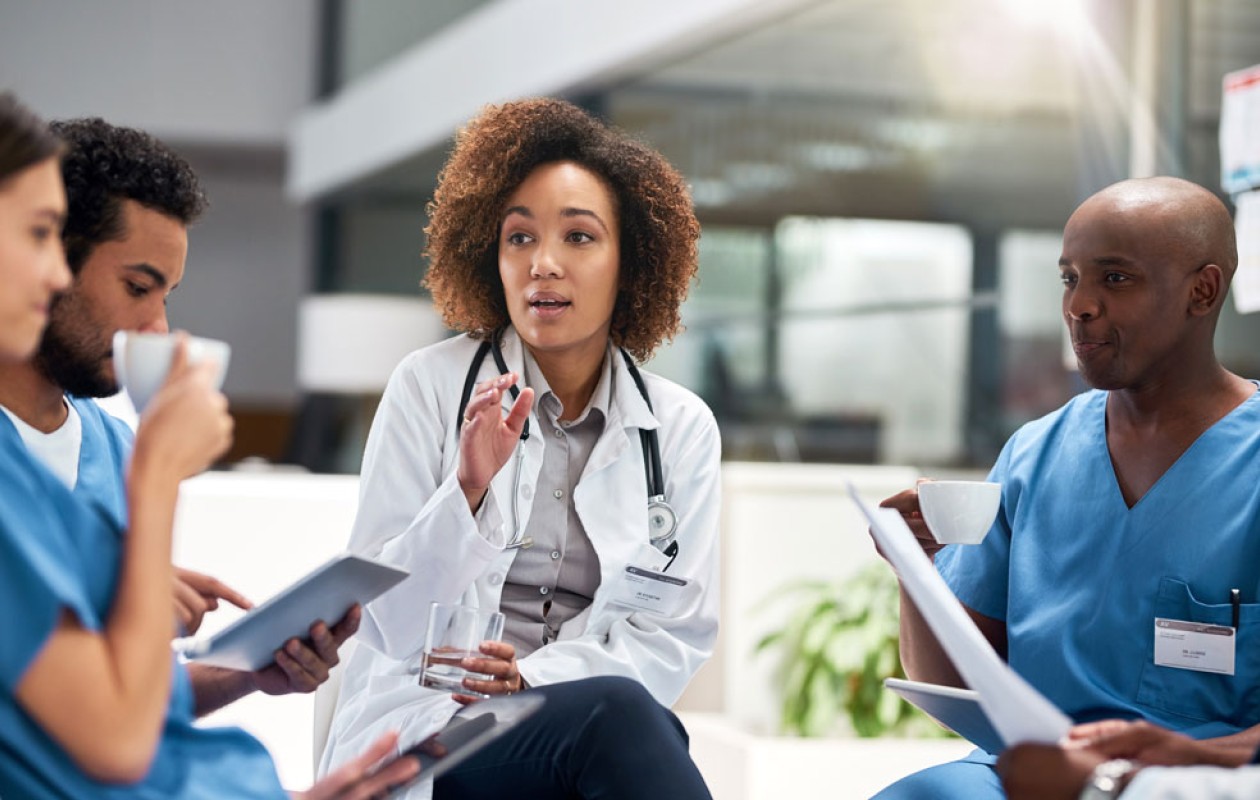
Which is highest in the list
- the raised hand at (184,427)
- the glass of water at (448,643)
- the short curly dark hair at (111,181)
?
the short curly dark hair at (111,181)

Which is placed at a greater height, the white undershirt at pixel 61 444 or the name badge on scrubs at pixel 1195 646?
the white undershirt at pixel 61 444

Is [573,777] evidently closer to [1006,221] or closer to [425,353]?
[425,353]

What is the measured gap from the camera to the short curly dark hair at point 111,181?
159 cm

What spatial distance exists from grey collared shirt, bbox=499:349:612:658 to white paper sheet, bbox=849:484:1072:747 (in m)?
0.70

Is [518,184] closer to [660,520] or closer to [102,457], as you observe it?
[660,520]

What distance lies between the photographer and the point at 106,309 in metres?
1.58

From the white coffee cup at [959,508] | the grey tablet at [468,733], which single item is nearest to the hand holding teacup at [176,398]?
the grey tablet at [468,733]

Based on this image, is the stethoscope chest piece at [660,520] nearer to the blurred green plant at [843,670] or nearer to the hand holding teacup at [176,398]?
the hand holding teacup at [176,398]

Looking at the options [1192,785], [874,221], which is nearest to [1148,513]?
[1192,785]

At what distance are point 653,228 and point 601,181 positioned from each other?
128 mm

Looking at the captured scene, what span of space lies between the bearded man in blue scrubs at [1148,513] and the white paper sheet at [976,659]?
0.39m

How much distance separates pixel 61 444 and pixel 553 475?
0.74m

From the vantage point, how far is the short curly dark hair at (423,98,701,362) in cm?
228

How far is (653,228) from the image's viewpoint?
2371 mm
